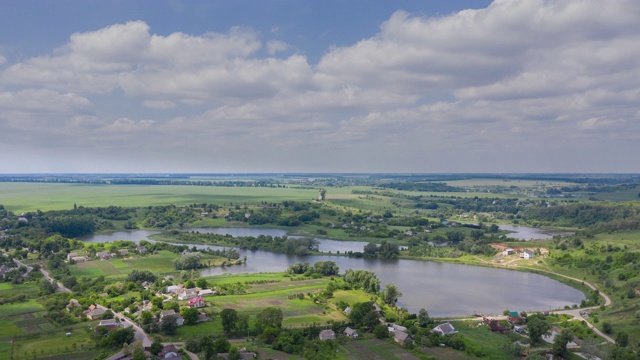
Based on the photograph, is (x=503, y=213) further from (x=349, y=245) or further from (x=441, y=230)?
(x=349, y=245)

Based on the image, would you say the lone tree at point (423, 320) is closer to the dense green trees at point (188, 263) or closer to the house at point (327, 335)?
the house at point (327, 335)

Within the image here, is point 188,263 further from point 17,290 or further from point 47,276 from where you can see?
point 17,290

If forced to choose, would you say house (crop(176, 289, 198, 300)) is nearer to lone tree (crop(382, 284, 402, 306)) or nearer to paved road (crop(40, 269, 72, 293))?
paved road (crop(40, 269, 72, 293))

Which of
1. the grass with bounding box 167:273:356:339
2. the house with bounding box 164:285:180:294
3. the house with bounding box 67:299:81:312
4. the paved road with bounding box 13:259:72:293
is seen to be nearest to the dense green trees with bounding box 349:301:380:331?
the grass with bounding box 167:273:356:339

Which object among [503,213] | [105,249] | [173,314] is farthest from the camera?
[503,213]

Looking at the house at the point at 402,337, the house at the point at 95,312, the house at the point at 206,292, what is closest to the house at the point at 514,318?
the house at the point at 402,337

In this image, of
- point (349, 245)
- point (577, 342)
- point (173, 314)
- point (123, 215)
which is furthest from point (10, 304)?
point (123, 215)
